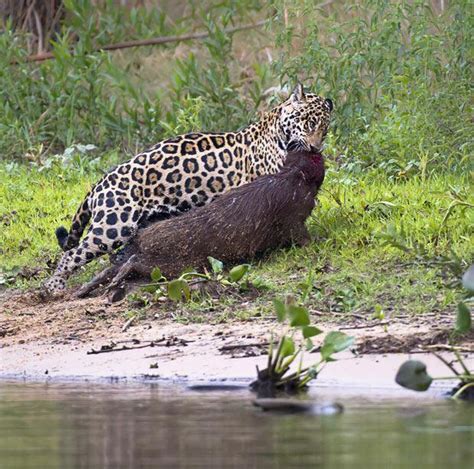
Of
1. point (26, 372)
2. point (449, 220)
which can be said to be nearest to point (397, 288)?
point (449, 220)

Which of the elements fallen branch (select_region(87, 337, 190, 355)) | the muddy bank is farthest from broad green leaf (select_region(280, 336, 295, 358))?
fallen branch (select_region(87, 337, 190, 355))

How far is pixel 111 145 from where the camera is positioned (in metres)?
15.1

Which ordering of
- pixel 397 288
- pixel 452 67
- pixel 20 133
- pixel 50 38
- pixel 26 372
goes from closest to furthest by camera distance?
pixel 26 372, pixel 397 288, pixel 452 67, pixel 20 133, pixel 50 38

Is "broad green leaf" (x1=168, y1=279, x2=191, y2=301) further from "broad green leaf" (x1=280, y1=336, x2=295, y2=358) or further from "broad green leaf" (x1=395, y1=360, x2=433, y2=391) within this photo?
"broad green leaf" (x1=395, y1=360, x2=433, y2=391)

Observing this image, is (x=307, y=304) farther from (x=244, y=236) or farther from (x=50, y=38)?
(x=50, y=38)

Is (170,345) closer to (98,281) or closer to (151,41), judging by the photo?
→ (98,281)

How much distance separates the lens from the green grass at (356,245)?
8328mm

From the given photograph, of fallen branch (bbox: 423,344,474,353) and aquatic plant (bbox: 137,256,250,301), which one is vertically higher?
aquatic plant (bbox: 137,256,250,301)

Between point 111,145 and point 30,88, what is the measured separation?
3.63ft

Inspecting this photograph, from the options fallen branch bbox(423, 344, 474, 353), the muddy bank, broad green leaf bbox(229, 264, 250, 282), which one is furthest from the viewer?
broad green leaf bbox(229, 264, 250, 282)

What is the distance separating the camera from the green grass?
8328 millimetres

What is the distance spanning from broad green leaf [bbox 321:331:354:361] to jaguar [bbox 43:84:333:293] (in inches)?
145

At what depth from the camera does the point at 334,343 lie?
259 inches

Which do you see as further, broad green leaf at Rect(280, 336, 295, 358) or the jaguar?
the jaguar
